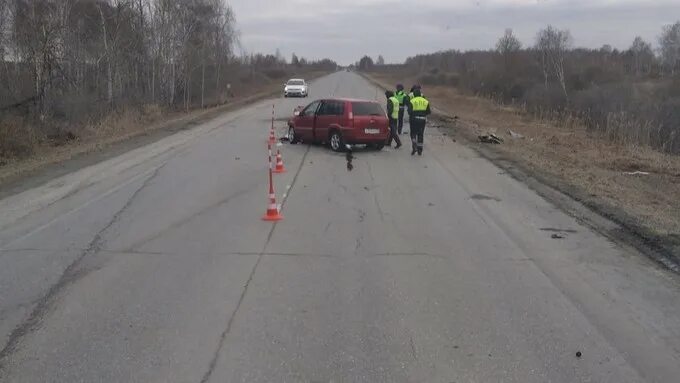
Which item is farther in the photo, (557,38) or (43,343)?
(557,38)

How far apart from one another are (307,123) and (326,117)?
0.96 metres

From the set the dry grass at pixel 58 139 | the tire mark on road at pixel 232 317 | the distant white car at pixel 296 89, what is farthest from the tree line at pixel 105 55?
the tire mark on road at pixel 232 317

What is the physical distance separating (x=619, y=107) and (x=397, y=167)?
1971cm

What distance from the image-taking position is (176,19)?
4653 cm

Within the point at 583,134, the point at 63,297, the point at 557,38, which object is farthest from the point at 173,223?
the point at 557,38

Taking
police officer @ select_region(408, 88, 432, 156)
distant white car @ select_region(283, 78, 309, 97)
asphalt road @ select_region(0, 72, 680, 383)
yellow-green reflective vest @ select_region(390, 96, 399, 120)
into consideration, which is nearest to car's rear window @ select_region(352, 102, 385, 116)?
yellow-green reflective vest @ select_region(390, 96, 399, 120)

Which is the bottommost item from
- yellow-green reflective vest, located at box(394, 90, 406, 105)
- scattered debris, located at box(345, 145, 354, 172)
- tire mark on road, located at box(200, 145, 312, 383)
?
tire mark on road, located at box(200, 145, 312, 383)

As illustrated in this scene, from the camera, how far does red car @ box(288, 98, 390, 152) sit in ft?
61.2

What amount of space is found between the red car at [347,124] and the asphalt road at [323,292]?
21.9ft

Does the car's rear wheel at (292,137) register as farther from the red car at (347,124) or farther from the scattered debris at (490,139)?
the scattered debris at (490,139)

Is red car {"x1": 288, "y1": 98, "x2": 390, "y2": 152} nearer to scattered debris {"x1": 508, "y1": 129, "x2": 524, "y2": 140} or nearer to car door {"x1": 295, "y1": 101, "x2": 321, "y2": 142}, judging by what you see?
car door {"x1": 295, "y1": 101, "x2": 321, "y2": 142}

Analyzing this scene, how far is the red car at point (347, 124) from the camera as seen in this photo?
1864 cm

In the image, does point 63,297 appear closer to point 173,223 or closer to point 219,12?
point 173,223

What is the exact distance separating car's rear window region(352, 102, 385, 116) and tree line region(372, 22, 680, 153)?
Answer: 333 inches
